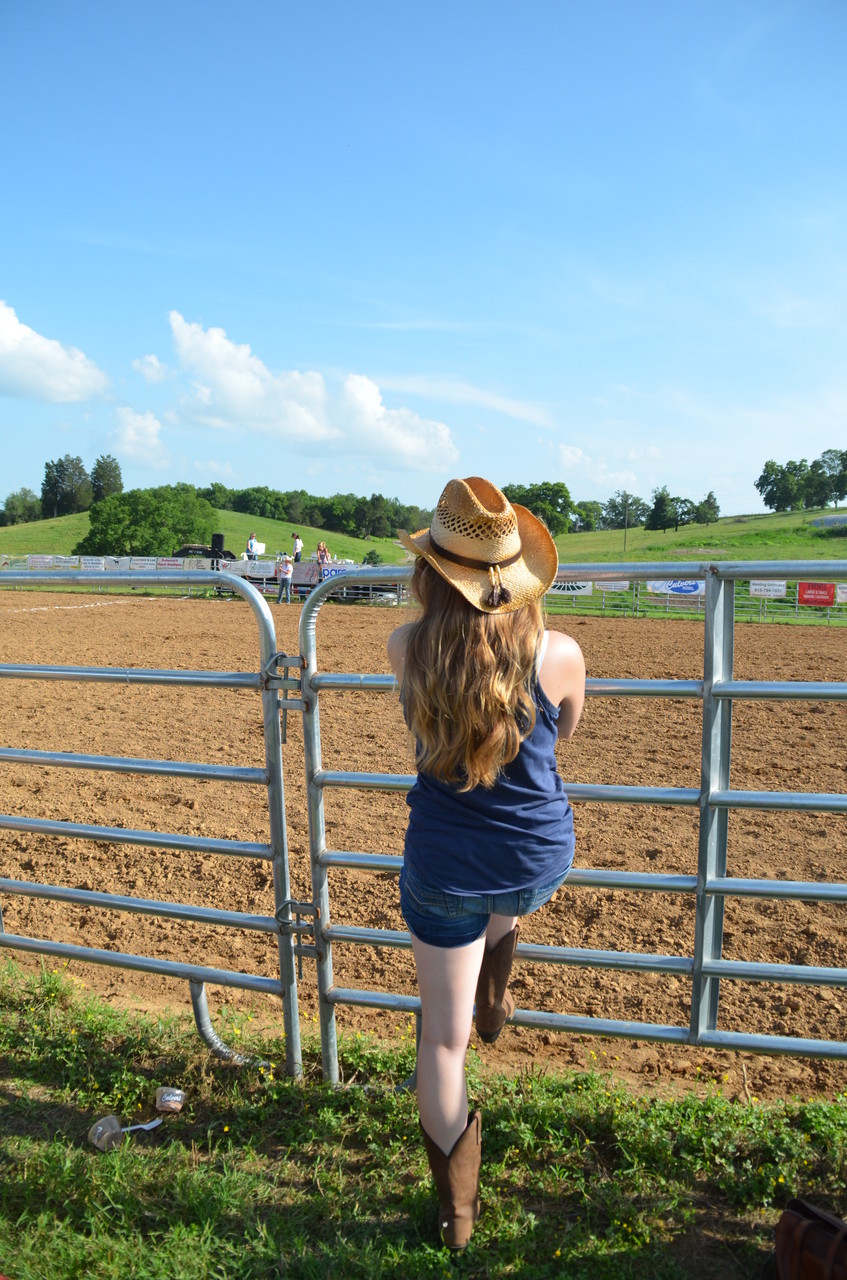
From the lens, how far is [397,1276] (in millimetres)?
2033

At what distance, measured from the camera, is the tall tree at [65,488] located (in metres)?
108

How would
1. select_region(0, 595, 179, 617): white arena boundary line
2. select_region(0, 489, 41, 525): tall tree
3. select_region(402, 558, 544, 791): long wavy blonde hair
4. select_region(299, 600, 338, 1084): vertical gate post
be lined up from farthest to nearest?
1. select_region(0, 489, 41, 525): tall tree
2. select_region(0, 595, 179, 617): white arena boundary line
3. select_region(299, 600, 338, 1084): vertical gate post
4. select_region(402, 558, 544, 791): long wavy blonde hair

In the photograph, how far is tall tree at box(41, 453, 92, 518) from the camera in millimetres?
108331

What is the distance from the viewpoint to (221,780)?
114 inches

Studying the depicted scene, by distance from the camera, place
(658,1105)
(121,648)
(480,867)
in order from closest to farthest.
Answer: (480,867), (658,1105), (121,648)

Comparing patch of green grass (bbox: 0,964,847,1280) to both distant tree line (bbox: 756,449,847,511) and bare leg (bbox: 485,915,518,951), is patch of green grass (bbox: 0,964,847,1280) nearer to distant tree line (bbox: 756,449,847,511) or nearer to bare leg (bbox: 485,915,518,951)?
bare leg (bbox: 485,915,518,951)

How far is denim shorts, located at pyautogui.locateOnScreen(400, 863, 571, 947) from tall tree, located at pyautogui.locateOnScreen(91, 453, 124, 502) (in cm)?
11743

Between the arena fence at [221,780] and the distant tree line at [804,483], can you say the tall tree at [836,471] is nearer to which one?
the distant tree line at [804,483]

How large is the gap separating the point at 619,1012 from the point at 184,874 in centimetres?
248

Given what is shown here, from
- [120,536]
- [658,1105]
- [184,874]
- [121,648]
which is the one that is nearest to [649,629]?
[121,648]

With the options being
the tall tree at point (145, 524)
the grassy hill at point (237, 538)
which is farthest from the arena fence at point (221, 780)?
the tall tree at point (145, 524)

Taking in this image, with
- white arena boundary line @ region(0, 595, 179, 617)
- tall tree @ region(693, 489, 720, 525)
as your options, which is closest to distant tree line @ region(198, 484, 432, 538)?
tall tree @ region(693, 489, 720, 525)

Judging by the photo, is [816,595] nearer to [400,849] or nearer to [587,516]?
[400,849]

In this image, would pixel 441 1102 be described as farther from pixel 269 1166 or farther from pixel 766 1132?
pixel 766 1132
